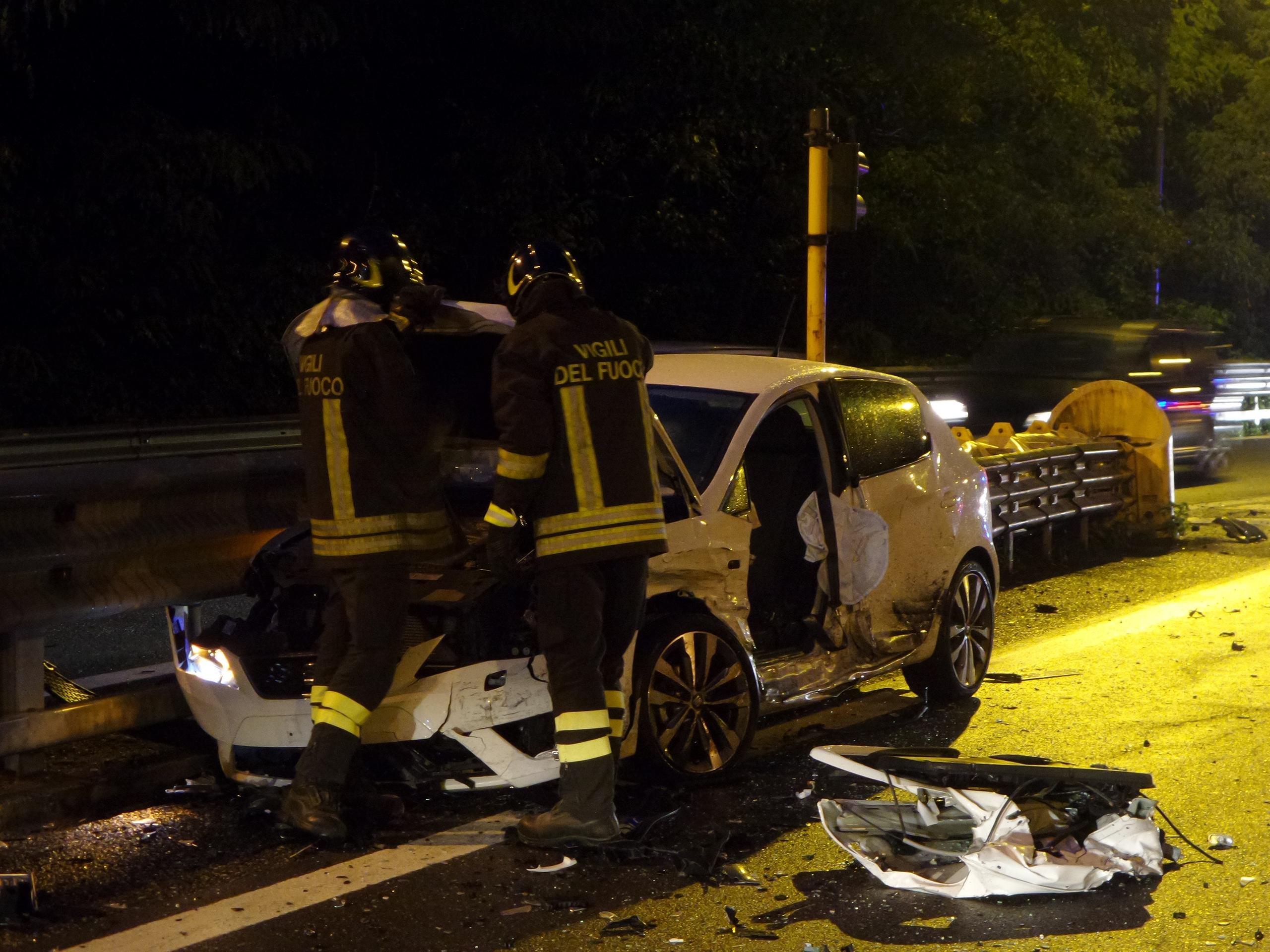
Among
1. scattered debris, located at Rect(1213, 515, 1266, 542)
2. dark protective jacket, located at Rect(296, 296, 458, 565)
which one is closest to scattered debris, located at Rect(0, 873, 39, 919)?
dark protective jacket, located at Rect(296, 296, 458, 565)

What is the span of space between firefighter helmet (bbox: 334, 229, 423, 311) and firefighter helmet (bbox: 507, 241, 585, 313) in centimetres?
35

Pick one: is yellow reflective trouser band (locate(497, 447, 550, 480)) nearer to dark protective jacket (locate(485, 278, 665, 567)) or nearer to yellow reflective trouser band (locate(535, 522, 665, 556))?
dark protective jacket (locate(485, 278, 665, 567))

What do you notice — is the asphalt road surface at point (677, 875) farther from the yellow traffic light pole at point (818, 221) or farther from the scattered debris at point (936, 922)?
the yellow traffic light pole at point (818, 221)

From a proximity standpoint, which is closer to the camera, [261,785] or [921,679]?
[261,785]

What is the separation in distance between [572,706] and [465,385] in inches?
52.5

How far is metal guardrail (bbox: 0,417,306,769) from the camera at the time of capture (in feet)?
16.5

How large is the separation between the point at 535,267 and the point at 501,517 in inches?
31.2

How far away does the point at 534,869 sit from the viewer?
15.1 feet

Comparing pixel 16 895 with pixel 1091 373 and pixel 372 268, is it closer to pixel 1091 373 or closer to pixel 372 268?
pixel 372 268

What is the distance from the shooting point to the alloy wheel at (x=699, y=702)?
17.6 ft

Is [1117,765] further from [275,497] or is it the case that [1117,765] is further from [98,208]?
[98,208]

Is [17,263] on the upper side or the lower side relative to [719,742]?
upper

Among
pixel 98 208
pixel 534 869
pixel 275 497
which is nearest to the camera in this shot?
pixel 534 869

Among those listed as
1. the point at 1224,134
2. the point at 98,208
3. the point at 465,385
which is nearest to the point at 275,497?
the point at 465,385
